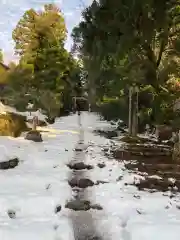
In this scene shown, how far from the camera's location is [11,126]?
13961mm

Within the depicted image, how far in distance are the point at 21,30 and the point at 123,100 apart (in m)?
13.6

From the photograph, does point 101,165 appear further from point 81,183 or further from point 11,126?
point 11,126

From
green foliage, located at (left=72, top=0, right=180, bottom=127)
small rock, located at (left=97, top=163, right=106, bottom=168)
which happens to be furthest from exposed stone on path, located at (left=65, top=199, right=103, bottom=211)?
green foliage, located at (left=72, top=0, right=180, bottom=127)

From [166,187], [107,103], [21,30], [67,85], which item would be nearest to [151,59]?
[166,187]

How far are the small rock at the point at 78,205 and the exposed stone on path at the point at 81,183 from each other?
1123 mm

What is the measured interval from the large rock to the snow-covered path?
13.7ft

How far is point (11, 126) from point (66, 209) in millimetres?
8596

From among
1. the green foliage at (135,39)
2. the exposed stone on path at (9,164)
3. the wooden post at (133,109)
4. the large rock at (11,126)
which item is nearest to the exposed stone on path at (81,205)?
the exposed stone on path at (9,164)

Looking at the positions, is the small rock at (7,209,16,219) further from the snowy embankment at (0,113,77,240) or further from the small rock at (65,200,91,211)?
the small rock at (65,200,91,211)

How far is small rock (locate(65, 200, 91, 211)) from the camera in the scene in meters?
5.88

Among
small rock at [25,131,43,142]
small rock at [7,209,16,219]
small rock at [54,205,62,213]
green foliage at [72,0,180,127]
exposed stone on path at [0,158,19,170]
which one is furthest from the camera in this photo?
small rock at [25,131,43,142]

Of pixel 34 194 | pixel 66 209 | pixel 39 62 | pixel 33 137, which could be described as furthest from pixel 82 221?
pixel 39 62

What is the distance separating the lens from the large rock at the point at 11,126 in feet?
44.0

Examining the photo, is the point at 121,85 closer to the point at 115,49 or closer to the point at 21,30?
the point at 115,49
